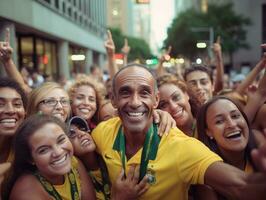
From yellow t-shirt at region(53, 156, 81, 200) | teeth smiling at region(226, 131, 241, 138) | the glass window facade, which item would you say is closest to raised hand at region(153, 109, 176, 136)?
teeth smiling at region(226, 131, 241, 138)

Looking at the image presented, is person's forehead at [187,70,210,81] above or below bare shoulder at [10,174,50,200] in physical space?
above

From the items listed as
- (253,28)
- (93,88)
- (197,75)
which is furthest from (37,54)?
(253,28)

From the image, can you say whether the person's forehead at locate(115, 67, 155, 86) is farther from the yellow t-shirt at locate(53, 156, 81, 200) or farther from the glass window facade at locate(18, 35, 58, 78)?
the glass window facade at locate(18, 35, 58, 78)

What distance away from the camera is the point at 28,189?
2863mm

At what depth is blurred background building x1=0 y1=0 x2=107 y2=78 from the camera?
1579 cm

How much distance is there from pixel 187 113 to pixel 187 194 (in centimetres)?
133

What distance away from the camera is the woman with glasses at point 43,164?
2916mm

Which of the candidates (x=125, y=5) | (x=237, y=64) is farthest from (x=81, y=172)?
(x=125, y=5)

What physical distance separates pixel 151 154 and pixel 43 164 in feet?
2.48

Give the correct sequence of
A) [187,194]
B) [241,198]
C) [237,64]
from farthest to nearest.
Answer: [237,64], [187,194], [241,198]

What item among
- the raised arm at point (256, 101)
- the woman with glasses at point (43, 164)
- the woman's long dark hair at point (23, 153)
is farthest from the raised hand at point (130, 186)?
the raised arm at point (256, 101)

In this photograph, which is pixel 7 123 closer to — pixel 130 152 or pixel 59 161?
pixel 59 161

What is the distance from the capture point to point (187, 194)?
3152 millimetres

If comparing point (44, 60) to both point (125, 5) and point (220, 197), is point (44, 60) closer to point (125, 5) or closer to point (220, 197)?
point (220, 197)
